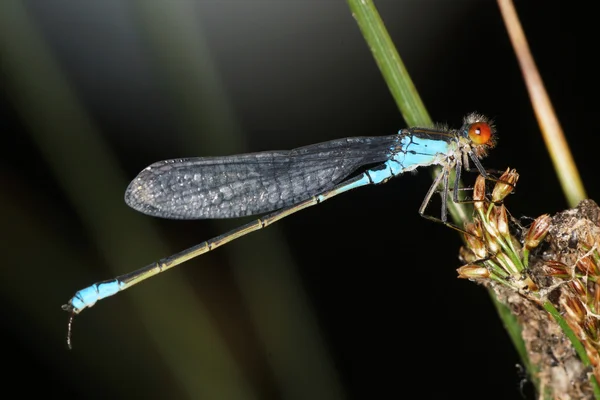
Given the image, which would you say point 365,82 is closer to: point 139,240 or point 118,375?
point 139,240

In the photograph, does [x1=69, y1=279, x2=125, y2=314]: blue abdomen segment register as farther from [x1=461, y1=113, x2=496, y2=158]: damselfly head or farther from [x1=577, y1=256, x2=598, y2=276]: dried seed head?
[x1=577, y1=256, x2=598, y2=276]: dried seed head

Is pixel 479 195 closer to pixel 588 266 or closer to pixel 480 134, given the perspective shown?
pixel 588 266

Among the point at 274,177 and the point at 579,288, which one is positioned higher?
the point at 274,177

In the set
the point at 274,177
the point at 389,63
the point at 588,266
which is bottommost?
the point at 588,266

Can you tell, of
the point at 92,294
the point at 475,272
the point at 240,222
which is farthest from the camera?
the point at 240,222

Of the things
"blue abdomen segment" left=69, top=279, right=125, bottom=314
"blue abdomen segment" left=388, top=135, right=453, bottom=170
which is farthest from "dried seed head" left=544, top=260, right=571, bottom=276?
"blue abdomen segment" left=69, top=279, right=125, bottom=314

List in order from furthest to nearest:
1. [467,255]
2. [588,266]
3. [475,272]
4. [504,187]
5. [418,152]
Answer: [418,152] < [467,255] < [504,187] < [475,272] < [588,266]

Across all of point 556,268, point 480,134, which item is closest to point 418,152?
point 480,134
